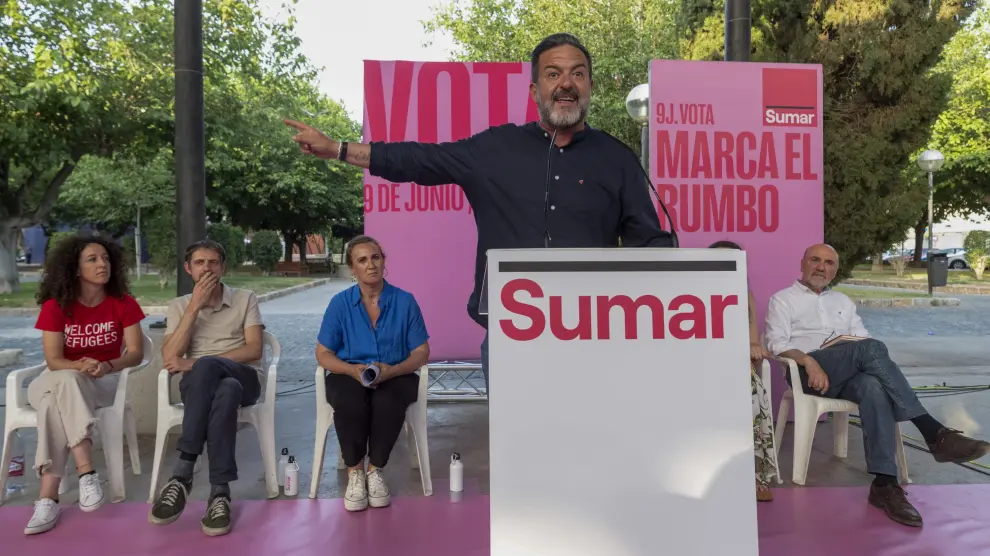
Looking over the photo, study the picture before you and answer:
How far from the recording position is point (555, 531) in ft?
4.91

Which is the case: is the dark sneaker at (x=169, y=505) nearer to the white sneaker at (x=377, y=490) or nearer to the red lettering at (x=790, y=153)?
the white sneaker at (x=377, y=490)

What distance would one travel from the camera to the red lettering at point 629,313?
152 centimetres

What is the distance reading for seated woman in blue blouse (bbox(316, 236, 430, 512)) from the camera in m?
3.09

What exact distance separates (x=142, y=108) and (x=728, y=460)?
12218 millimetres

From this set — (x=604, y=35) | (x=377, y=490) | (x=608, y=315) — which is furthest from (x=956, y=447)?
(x=604, y=35)

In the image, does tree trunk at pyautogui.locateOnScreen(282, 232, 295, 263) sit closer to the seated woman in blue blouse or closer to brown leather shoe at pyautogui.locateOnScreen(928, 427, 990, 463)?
the seated woman in blue blouse

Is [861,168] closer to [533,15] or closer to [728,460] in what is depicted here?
[728,460]

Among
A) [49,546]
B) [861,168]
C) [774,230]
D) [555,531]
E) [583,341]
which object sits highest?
[861,168]

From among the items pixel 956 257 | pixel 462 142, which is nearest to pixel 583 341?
pixel 462 142

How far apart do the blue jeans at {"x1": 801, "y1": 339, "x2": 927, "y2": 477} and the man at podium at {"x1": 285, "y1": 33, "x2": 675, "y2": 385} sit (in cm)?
166

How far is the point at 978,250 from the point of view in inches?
824

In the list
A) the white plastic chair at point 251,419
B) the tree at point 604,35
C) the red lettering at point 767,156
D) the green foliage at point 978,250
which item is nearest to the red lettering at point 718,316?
the white plastic chair at point 251,419

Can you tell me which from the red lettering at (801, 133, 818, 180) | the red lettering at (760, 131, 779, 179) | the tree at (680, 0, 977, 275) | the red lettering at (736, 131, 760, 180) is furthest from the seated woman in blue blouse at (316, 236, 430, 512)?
the tree at (680, 0, 977, 275)

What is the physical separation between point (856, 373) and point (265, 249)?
22529 millimetres
